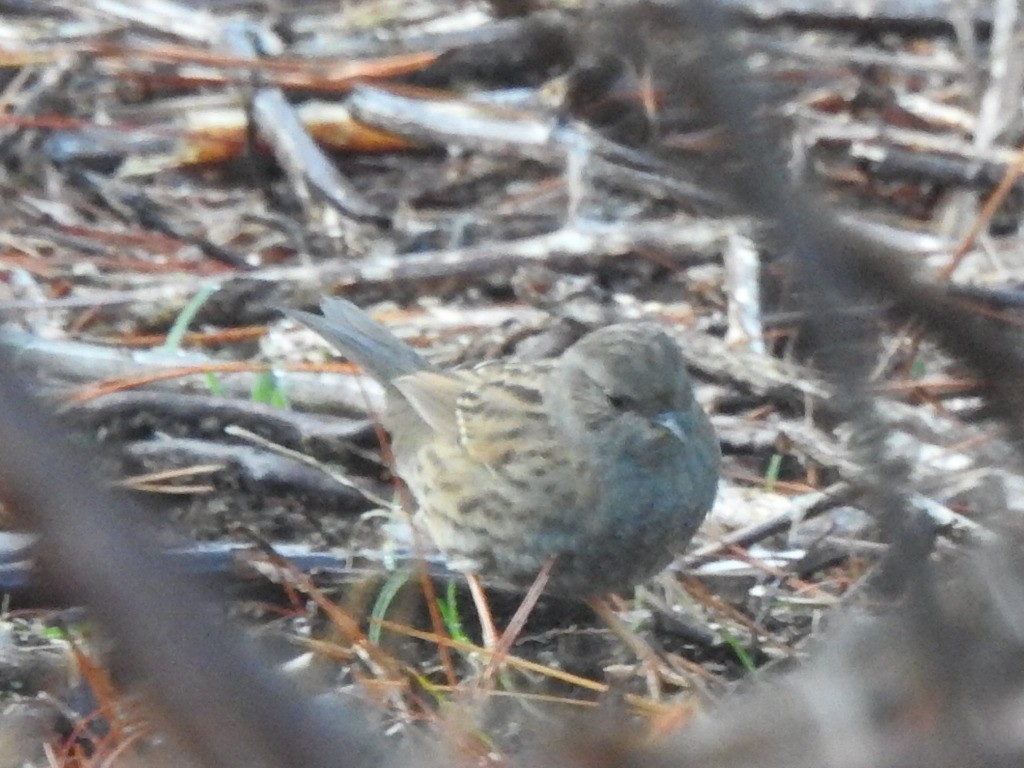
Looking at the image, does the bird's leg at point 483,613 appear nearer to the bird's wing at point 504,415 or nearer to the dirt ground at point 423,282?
the dirt ground at point 423,282

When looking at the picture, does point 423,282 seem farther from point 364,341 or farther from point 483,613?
point 483,613

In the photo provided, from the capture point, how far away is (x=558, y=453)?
364 centimetres

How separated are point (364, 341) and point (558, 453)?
581mm

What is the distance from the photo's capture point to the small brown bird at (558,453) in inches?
134

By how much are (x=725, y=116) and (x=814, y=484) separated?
3206 mm

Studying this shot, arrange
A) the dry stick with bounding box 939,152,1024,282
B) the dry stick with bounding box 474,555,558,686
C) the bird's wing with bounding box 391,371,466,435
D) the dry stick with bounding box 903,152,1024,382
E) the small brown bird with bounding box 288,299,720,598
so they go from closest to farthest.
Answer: the dry stick with bounding box 474,555,558,686
the small brown bird with bounding box 288,299,720,598
the bird's wing with bounding box 391,371,466,435
the dry stick with bounding box 903,152,1024,382
the dry stick with bounding box 939,152,1024,282

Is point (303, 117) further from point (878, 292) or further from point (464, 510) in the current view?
point (878, 292)

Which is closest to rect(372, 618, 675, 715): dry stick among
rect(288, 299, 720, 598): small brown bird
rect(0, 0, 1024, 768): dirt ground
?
rect(0, 0, 1024, 768): dirt ground

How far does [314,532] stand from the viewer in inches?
143

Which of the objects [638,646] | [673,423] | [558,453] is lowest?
[638,646]

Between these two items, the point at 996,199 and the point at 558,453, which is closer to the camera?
the point at 558,453

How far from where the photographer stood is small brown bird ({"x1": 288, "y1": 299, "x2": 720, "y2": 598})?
3408 mm

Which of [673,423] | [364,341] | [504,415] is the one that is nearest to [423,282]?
[364,341]

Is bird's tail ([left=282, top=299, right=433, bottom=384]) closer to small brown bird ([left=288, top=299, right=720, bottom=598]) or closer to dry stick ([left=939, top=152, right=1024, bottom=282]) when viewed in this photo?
small brown bird ([left=288, top=299, right=720, bottom=598])
